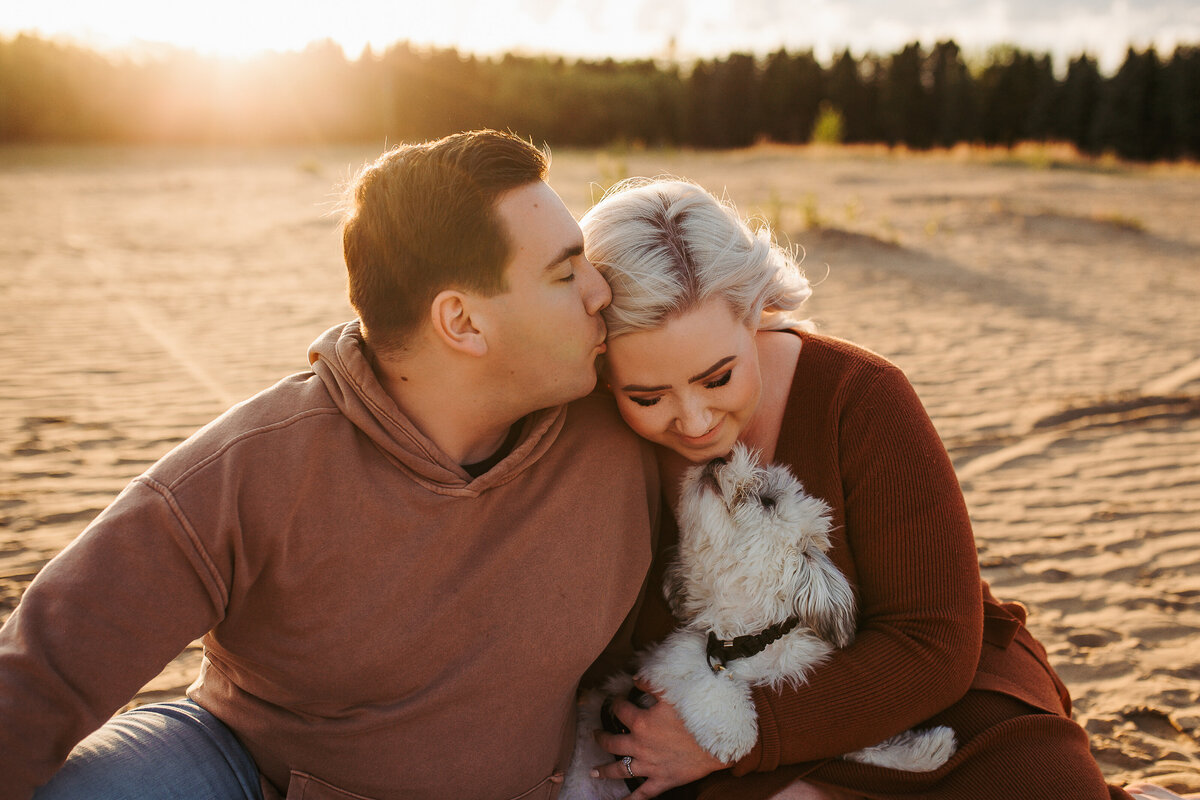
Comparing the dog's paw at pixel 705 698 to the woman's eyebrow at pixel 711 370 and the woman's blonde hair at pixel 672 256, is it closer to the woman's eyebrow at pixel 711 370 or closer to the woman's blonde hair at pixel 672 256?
the woman's eyebrow at pixel 711 370

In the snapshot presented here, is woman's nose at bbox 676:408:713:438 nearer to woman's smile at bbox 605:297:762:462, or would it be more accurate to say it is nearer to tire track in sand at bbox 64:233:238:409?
woman's smile at bbox 605:297:762:462

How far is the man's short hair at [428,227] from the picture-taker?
2.05 m

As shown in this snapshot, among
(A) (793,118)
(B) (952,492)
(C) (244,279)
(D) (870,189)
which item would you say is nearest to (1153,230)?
(D) (870,189)

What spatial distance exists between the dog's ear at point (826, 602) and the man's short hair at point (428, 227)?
0.99 m

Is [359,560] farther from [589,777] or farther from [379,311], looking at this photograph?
[589,777]

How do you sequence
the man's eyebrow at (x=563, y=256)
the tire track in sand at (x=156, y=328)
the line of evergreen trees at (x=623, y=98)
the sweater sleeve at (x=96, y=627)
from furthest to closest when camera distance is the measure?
the line of evergreen trees at (x=623, y=98) → the tire track in sand at (x=156, y=328) → the man's eyebrow at (x=563, y=256) → the sweater sleeve at (x=96, y=627)

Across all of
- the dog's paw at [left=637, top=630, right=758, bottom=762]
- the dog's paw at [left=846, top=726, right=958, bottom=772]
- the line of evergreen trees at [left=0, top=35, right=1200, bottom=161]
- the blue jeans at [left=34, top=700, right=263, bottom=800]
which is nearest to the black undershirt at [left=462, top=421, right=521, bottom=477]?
the dog's paw at [left=637, top=630, right=758, bottom=762]

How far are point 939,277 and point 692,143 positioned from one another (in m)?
25.5

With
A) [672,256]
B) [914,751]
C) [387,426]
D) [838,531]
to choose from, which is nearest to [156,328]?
[387,426]

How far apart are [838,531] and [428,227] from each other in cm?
122

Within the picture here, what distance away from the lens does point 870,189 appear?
1877 cm

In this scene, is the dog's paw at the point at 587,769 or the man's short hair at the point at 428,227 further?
the dog's paw at the point at 587,769

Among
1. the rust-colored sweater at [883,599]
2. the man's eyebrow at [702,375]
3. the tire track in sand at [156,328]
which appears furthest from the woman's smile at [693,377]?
the tire track in sand at [156,328]

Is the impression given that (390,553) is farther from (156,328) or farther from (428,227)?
(156,328)
